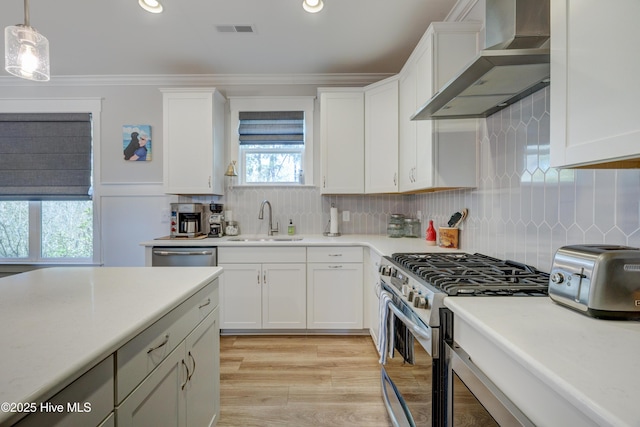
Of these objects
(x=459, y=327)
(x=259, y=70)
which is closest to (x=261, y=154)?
(x=259, y=70)

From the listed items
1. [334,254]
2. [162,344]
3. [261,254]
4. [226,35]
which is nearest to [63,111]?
[226,35]

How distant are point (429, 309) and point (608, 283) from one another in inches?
20.5

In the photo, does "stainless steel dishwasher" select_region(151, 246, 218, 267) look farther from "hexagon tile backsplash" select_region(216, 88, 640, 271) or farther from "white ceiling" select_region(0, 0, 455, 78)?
"hexagon tile backsplash" select_region(216, 88, 640, 271)

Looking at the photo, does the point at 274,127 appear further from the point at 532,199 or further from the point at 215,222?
the point at 532,199

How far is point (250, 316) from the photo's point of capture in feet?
9.25

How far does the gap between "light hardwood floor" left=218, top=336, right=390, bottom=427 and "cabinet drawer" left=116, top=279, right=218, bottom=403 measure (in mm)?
851

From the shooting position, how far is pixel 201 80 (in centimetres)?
340

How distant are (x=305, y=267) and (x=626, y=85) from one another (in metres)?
2.38

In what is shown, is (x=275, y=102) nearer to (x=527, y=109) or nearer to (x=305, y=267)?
(x=305, y=267)

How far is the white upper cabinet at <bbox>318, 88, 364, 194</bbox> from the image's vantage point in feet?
10.0

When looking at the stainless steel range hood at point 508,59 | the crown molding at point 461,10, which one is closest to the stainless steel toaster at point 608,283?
the stainless steel range hood at point 508,59

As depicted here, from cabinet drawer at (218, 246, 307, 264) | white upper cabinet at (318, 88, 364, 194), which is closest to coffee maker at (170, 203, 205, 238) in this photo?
cabinet drawer at (218, 246, 307, 264)

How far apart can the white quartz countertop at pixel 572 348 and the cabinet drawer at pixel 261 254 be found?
187 cm

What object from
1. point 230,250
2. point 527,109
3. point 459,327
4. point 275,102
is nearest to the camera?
point 459,327
